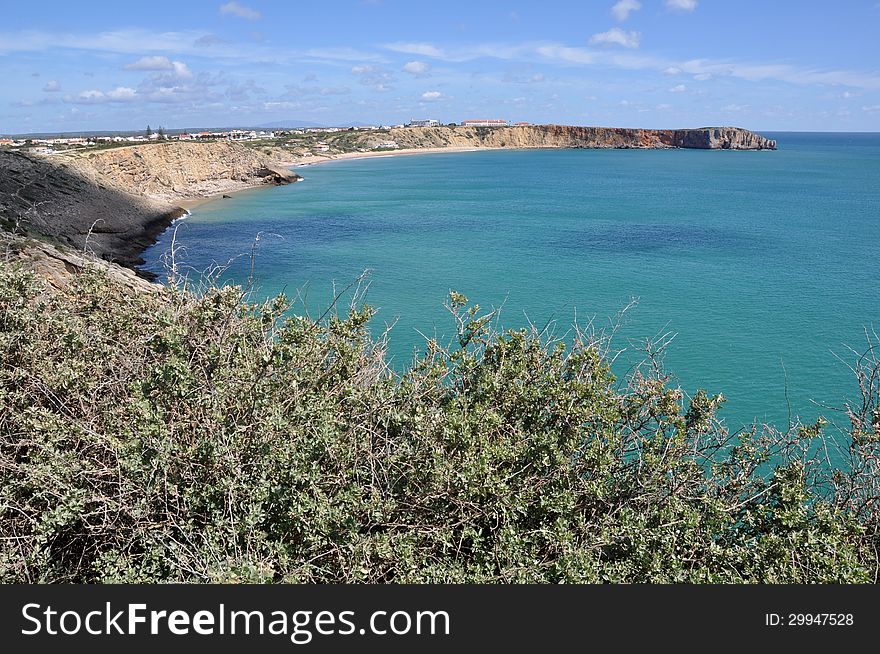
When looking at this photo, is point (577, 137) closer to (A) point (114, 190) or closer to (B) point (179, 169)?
(B) point (179, 169)

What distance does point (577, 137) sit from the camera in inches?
7141

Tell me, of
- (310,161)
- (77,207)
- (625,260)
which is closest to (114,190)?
(77,207)

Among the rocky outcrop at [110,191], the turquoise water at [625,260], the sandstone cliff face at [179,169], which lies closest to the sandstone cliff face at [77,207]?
the rocky outcrop at [110,191]

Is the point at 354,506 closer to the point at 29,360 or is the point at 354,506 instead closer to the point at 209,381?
the point at 209,381

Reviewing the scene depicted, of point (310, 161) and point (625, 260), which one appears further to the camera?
point (310, 161)

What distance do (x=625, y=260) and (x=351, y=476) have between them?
3281cm

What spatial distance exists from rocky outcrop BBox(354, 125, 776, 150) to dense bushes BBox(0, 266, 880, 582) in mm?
165136

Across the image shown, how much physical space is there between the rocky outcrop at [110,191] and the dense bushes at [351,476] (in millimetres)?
17094

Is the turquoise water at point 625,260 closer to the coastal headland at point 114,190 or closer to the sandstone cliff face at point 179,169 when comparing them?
the coastal headland at point 114,190

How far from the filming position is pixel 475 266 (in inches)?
1433

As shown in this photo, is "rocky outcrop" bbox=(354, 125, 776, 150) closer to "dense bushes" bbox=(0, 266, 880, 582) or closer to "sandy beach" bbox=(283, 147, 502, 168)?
"sandy beach" bbox=(283, 147, 502, 168)

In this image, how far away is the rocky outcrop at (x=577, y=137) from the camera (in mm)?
171625

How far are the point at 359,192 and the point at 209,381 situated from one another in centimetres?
7010

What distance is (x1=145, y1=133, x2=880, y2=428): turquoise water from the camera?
2234cm
